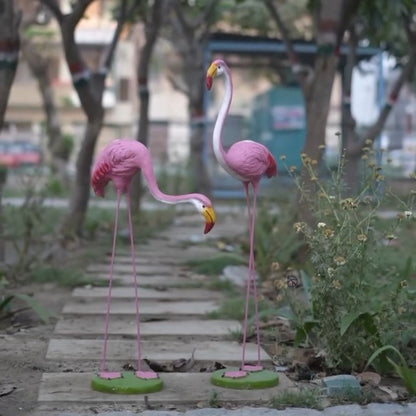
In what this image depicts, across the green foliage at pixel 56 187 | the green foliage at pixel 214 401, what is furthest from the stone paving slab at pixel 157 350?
the green foliage at pixel 56 187

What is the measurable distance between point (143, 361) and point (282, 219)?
174 inches

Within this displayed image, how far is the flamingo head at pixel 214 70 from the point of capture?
5.51 m

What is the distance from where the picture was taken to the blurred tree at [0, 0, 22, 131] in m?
8.63

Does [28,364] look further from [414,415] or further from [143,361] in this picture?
[414,415]

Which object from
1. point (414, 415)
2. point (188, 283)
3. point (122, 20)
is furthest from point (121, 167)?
point (122, 20)

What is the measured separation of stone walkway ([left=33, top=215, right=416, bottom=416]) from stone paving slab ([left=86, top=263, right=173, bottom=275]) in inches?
0.4

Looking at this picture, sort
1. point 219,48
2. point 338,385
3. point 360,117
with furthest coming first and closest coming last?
point 360,117, point 219,48, point 338,385

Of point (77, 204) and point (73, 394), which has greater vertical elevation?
point (77, 204)

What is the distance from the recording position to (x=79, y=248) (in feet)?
35.6

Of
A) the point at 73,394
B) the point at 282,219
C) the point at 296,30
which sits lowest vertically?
the point at 73,394

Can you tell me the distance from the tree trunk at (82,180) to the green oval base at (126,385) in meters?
5.85

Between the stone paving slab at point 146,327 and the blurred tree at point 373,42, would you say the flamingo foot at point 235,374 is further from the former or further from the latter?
the blurred tree at point 373,42

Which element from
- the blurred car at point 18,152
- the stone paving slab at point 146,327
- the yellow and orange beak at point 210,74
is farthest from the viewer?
the blurred car at point 18,152

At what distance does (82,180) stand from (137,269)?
6.20ft
